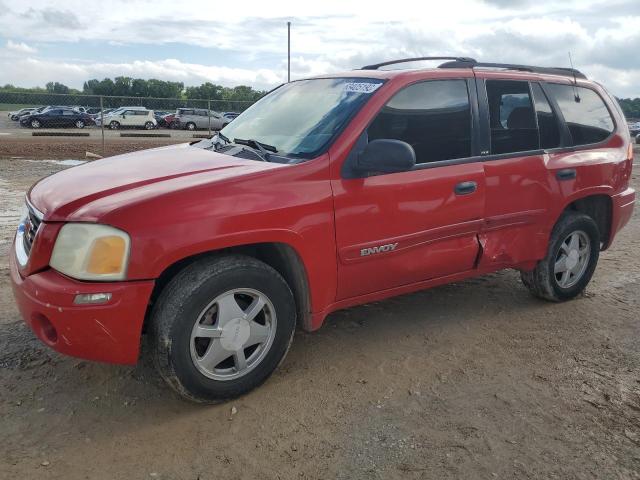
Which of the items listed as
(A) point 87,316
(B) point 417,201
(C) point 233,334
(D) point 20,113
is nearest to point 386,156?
(B) point 417,201

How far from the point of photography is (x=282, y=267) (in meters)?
3.31

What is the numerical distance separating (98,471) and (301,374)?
1.27 m

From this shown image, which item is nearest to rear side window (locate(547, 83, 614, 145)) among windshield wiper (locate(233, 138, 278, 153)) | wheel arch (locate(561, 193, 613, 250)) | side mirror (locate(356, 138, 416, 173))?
wheel arch (locate(561, 193, 613, 250))

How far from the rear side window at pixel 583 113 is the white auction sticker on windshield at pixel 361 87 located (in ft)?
5.44

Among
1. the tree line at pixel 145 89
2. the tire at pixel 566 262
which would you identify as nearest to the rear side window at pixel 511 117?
the tire at pixel 566 262

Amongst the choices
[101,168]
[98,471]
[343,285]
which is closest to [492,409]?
[343,285]

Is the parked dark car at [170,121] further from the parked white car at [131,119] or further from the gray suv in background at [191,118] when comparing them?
the parked white car at [131,119]

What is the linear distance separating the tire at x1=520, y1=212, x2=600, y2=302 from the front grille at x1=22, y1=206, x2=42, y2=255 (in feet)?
11.7

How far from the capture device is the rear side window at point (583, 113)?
4461mm

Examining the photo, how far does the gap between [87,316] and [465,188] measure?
2414 mm

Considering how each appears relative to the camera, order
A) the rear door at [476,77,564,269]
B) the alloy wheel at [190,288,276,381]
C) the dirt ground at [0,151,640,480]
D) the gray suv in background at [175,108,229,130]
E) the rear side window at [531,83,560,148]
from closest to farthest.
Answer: the dirt ground at [0,151,640,480], the alloy wheel at [190,288,276,381], the rear door at [476,77,564,269], the rear side window at [531,83,560,148], the gray suv in background at [175,108,229,130]

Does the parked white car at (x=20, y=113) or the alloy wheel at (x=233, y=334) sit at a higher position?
the parked white car at (x=20, y=113)

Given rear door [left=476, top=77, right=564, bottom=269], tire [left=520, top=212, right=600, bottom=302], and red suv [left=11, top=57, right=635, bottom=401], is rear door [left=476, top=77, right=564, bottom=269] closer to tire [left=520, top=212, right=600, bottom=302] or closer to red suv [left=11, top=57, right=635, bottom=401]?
red suv [left=11, top=57, right=635, bottom=401]

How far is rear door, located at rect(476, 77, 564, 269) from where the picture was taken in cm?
395
